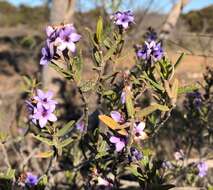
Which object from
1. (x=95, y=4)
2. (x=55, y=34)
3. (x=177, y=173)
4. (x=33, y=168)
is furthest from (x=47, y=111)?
(x=95, y=4)

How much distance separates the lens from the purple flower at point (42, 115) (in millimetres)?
2682

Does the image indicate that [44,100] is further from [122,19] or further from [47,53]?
[122,19]

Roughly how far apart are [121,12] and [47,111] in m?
0.73

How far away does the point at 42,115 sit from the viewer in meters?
2.71

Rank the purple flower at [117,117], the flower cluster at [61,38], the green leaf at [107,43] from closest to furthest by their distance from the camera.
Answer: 1. the purple flower at [117,117]
2. the flower cluster at [61,38]
3. the green leaf at [107,43]

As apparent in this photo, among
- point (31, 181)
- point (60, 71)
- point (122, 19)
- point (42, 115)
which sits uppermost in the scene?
point (122, 19)

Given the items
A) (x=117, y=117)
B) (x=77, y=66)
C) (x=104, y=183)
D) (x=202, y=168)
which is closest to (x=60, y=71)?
(x=77, y=66)

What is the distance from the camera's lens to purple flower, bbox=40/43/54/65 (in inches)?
105

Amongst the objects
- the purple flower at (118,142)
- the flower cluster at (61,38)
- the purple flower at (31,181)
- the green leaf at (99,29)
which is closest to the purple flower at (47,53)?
the flower cluster at (61,38)

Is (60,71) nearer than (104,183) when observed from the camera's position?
Yes

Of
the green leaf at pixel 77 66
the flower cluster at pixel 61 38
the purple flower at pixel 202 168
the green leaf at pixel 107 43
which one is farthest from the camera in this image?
the purple flower at pixel 202 168

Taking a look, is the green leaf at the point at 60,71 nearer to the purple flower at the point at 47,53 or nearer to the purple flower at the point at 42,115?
the purple flower at the point at 47,53

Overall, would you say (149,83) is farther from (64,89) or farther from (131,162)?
(64,89)

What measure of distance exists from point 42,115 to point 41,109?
0.03 meters
